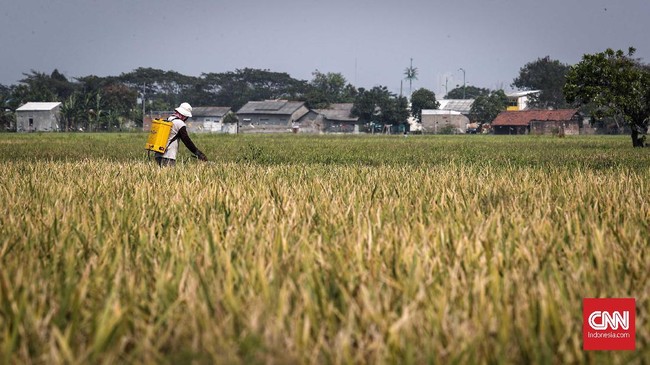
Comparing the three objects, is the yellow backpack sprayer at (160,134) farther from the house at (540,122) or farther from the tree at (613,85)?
the house at (540,122)

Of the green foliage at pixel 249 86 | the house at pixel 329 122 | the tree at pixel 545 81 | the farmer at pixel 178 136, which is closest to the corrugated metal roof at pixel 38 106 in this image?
the house at pixel 329 122

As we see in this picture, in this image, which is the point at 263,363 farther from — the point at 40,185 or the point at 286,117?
the point at 286,117

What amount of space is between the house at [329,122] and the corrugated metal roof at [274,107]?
2598mm

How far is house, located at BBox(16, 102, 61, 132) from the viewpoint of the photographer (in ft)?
316

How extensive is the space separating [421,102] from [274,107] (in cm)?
2477

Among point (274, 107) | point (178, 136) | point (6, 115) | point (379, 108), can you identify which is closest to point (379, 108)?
point (379, 108)

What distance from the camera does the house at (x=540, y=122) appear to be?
294 feet

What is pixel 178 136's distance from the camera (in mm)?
11719

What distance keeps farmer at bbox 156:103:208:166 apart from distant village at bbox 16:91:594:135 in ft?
269

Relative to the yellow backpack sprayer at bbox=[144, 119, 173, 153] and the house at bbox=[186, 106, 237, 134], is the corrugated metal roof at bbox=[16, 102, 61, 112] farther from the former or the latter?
the yellow backpack sprayer at bbox=[144, 119, 173, 153]

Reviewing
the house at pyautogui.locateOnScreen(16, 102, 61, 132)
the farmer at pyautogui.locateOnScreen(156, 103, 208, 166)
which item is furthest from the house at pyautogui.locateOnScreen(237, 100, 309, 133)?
the farmer at pyautogui.locateOnScreen(156, 103, 208, 166)

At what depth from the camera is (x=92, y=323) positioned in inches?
88.0

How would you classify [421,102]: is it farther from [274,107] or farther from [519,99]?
[274,107]

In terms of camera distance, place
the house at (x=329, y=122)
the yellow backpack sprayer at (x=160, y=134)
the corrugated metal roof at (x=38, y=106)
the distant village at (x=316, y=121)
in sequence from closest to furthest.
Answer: the yellow backpack sprayer at (x=160, y=134) < the distant village at (x=316, y=121) < the corrugated metal roof at (x=38, y=106) < the house at (x=329, y=122)
